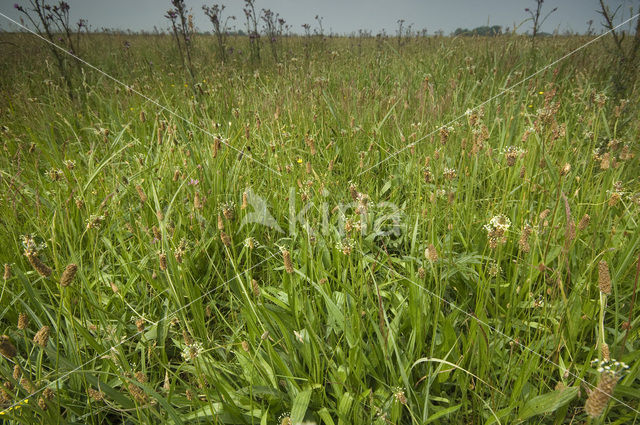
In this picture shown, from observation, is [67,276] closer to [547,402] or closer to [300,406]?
[300,406]

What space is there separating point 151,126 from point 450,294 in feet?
9.64

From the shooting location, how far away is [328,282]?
1326 mm

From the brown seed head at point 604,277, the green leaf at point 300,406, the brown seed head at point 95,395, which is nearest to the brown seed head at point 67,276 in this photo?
the brown seed head at point 95,395

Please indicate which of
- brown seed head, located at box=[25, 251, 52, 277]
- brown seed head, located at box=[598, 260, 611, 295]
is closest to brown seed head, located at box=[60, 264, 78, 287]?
brown seed head, located at box=[25, 251, 52, 277]

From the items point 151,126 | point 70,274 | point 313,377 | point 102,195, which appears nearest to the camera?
point 70,274

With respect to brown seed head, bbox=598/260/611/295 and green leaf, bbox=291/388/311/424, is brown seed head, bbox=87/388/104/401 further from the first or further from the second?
brown seed head, bbox=598/260/611/295

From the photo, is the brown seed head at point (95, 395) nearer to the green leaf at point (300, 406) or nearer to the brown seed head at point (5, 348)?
the brown seed head at point (5, 348)

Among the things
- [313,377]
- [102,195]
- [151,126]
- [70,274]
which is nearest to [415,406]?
[313,377]

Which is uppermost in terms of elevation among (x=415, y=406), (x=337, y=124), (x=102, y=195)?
(x=337, y=124)

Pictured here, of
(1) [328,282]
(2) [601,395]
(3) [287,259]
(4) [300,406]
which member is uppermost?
(3) [287,259]

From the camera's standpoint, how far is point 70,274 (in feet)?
2.42

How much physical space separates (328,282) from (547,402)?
2.46 ft

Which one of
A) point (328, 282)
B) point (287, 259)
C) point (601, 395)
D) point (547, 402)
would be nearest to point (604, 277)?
point (601, 395)

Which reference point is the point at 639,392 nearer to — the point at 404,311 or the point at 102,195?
the point at 404,311
